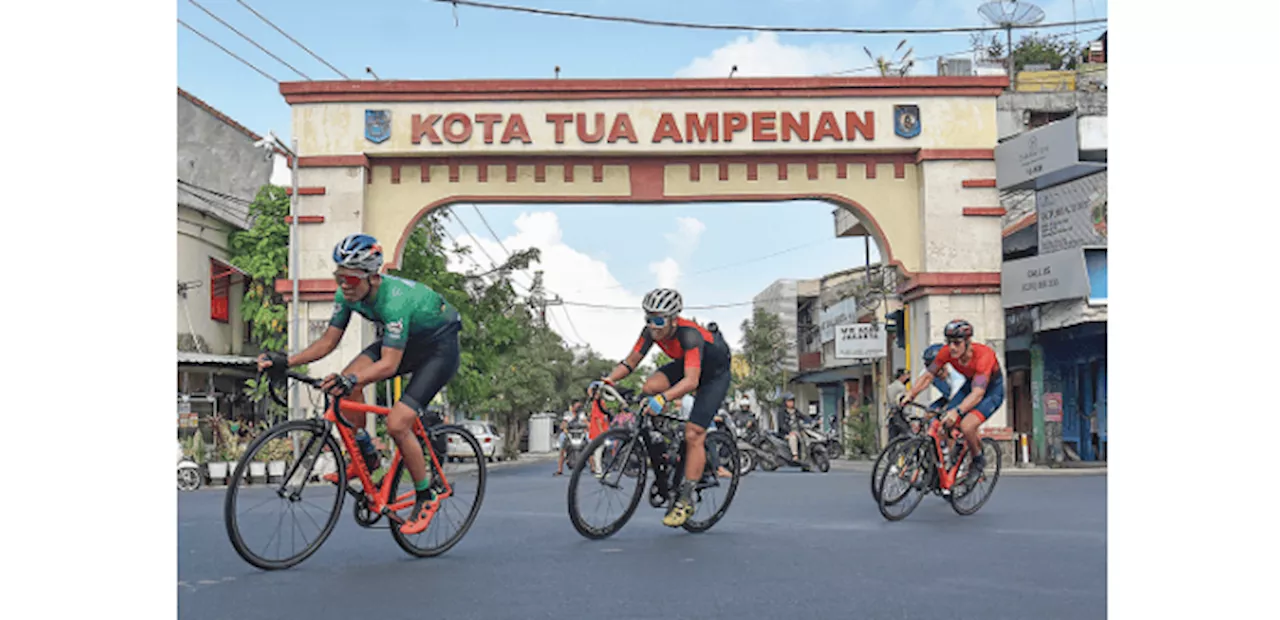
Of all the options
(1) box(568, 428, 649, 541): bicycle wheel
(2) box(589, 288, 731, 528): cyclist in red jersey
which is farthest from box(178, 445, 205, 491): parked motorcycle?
(1) box(568, 428, 649, 541): bicycle wheel

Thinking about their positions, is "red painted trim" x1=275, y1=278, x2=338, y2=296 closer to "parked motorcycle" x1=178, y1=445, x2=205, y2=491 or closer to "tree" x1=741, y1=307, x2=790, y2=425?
"parked motorcycle" x1=178, y1=445, x2=205, y2=491


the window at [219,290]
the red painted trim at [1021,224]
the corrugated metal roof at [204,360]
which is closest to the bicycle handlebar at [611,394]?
the corrugated metal roof at [204,360]

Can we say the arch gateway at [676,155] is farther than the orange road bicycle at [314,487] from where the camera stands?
Yes

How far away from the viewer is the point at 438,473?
787 cm

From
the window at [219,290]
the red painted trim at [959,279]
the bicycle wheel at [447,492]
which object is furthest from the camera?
the window at [219,290]

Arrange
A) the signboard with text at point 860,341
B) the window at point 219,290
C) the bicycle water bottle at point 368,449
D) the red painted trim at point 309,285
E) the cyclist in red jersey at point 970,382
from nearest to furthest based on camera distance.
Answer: the bicycle water bottle at point 368,449
the cyclist in red jersey at point 970,382
the red painted trim at point 309,285
the window at point 219,290
the signboard with text at point 860,341

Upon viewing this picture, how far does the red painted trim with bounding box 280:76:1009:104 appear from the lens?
2253 cm

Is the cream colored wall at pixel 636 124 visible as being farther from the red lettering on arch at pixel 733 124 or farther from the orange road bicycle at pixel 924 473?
the orange road bicycle at pixel 924 473

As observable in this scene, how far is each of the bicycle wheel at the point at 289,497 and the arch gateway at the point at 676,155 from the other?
15667 mm

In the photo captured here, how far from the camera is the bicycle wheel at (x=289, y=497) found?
672 centimetres

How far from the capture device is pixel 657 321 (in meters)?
9.00

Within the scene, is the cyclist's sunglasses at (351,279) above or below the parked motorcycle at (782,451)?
above

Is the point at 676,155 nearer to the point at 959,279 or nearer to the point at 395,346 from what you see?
the point at 959,279

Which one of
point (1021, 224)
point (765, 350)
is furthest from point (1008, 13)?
point (765, 350)
